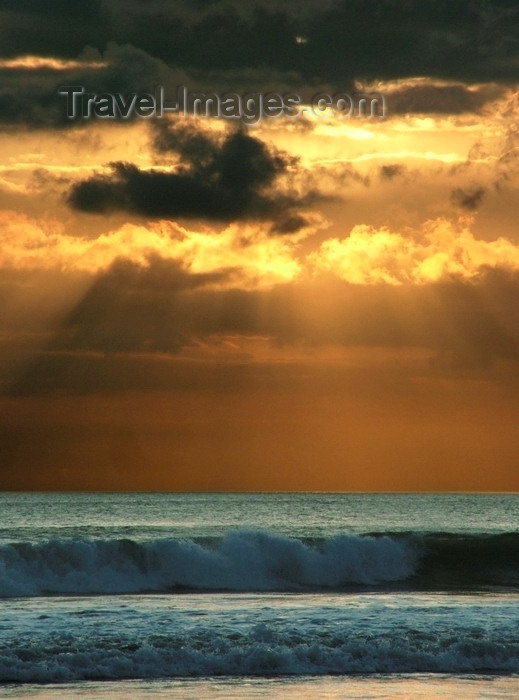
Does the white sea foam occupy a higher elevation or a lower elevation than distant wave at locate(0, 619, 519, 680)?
higher

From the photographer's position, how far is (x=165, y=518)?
78.1m

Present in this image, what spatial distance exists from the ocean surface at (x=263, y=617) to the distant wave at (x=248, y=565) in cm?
7

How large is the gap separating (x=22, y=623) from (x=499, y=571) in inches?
922

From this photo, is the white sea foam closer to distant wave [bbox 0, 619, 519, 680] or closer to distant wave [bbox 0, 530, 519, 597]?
distant wave [bbox 0, 530, 519, 597]

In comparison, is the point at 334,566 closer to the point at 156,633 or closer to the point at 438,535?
the point at 438,535

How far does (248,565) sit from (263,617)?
1391 centimetres

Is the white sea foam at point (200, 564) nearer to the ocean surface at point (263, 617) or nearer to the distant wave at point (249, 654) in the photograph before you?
the ocean surface at point (263, 617)

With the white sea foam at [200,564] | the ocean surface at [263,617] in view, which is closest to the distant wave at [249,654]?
the ocean surface at [263,617]

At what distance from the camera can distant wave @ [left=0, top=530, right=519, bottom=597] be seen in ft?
118

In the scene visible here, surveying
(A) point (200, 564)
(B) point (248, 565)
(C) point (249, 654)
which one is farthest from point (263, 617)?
(B) point (248, 565)

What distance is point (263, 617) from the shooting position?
25594 mm

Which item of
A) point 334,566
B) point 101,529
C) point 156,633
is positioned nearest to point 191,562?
point 334,566

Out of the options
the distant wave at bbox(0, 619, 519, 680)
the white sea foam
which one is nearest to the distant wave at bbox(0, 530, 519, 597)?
the white sea foam

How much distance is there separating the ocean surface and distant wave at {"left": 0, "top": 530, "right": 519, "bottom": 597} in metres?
0.07
